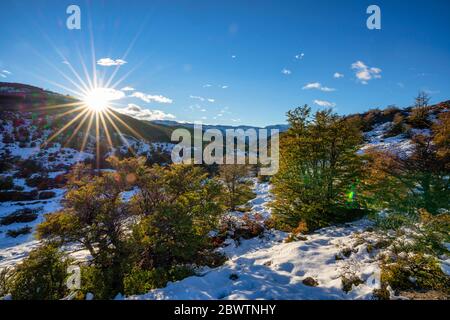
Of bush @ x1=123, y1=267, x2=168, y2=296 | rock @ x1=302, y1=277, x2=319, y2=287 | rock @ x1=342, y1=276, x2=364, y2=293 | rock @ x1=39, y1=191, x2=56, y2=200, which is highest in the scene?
rock @ x1=39, y1=191, x2=56, y2=200

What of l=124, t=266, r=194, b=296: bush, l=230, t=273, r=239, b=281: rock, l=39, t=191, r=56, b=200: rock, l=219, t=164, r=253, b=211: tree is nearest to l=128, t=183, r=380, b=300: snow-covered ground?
l=230, t=273, r=239, b=281: rock

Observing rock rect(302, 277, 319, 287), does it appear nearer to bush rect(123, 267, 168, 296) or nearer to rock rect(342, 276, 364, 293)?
rock rect(342, 276, 364, 293)

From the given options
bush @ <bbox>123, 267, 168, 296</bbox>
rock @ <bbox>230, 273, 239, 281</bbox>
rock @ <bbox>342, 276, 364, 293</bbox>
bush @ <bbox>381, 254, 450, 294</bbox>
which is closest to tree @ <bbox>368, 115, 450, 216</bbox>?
bush @ <bbox>381, 254, 450, 294</bbox>

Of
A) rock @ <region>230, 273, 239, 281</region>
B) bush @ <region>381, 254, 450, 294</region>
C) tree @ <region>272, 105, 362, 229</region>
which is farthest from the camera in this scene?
tree @ <region>272, 105, 362, 229</region>

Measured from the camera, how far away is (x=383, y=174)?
10844 mm

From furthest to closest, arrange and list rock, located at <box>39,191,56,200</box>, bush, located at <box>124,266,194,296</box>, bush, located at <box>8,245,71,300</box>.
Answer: rock, located at <box>39,191,56,200</box>, bush, located at <box>124,266,194,296</box>, bush, located at <box>8,245,71,300</box>

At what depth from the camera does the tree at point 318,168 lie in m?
12.6

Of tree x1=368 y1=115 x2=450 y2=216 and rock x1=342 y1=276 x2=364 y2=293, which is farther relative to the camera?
tree x1=368 y1=115 x2=450 y2=216

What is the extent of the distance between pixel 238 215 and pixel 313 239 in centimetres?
753

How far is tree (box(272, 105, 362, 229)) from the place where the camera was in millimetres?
12641

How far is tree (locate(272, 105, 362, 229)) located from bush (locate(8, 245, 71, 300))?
1090 cm

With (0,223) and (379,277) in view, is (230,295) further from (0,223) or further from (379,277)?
(0,223)

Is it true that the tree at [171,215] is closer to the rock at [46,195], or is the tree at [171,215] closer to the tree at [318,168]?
the tree at [318,168]

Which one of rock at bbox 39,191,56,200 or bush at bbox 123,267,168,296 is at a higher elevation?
rock at bbox 39,191,56,200
